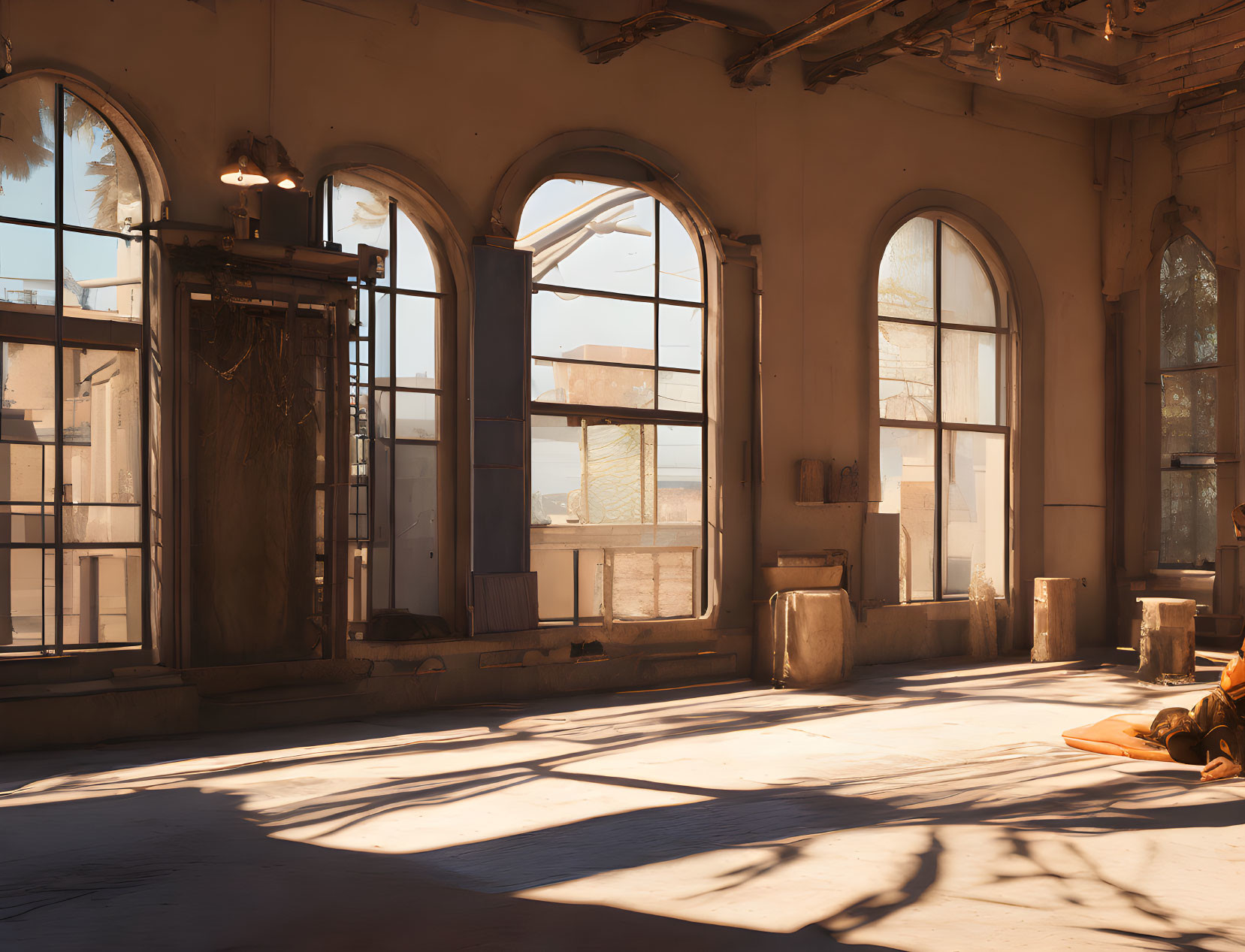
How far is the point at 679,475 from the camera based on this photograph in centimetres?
986

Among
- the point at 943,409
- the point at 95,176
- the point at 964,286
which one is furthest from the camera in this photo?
the point at 964,286

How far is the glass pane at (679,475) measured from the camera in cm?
966

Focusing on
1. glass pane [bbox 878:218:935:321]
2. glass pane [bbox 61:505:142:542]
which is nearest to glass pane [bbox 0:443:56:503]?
glass pane [bbox 61:505:142:542]

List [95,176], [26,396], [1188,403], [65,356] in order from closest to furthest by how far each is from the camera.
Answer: [26,396] < [95,176] < [65,356] < [1188,403]

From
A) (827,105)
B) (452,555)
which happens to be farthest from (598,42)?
(452,555)

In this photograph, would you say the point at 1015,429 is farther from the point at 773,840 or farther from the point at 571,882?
the point at 571,882

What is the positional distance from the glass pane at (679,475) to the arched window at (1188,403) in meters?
5.59

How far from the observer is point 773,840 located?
4305 millimetres

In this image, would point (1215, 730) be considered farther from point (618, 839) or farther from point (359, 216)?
point (359, 216)

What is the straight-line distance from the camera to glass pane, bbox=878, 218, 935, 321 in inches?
425

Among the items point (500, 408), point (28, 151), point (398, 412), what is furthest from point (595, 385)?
point (28, 151)

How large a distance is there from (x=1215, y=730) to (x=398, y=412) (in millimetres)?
5891

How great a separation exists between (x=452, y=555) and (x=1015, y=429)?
20.9ft

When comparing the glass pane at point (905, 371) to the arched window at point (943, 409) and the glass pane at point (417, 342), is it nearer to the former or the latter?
the arched window at point (943, 409)
